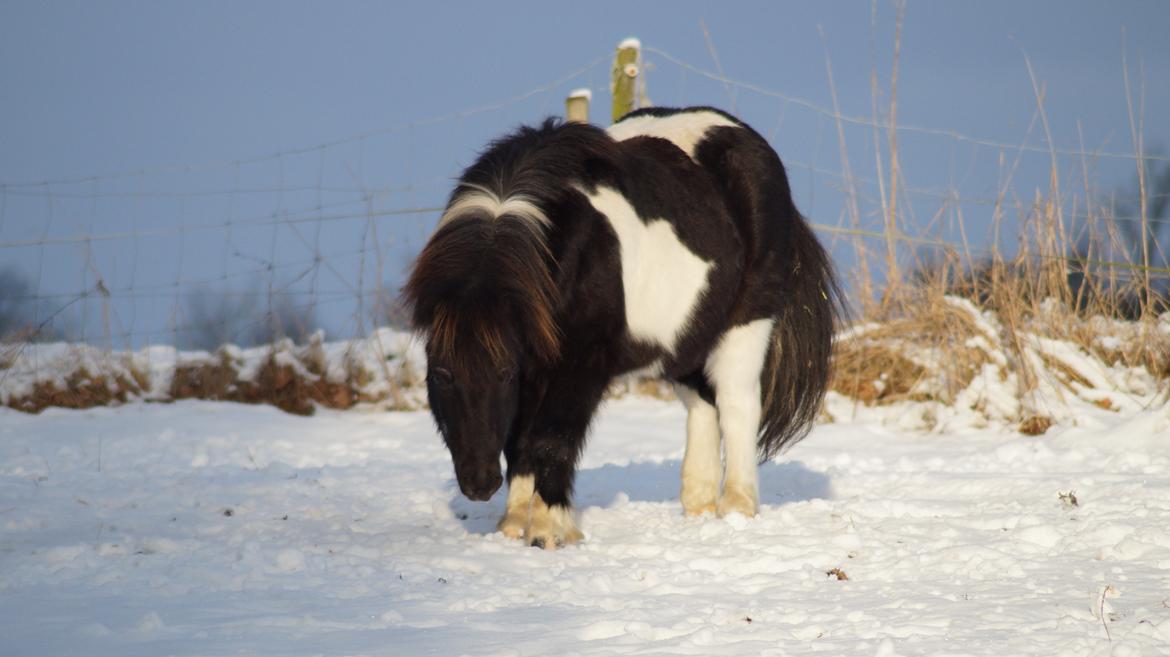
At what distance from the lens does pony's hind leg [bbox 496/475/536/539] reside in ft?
14.2

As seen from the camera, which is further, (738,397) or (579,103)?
(579,103)

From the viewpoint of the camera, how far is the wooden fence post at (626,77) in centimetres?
905

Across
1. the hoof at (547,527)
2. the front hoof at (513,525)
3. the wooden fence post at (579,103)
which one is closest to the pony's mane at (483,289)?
the hoof at (547,527)

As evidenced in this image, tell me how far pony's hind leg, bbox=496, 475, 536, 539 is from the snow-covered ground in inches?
4.7

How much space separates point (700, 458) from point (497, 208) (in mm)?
1616

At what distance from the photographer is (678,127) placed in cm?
514

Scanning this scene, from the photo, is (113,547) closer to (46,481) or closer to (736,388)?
(46,481)

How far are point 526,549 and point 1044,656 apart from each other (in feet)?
6.08

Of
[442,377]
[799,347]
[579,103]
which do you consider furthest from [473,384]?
[579,103]

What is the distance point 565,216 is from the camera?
4.11 metres

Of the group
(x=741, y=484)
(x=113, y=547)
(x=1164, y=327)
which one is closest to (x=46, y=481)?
(x=113, y=547)

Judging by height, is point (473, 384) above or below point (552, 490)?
above

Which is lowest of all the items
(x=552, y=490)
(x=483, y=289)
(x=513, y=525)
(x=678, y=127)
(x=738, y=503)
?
(x=738, y=503)

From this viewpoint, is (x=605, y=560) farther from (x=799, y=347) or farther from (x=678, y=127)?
(x=678, y=127)
